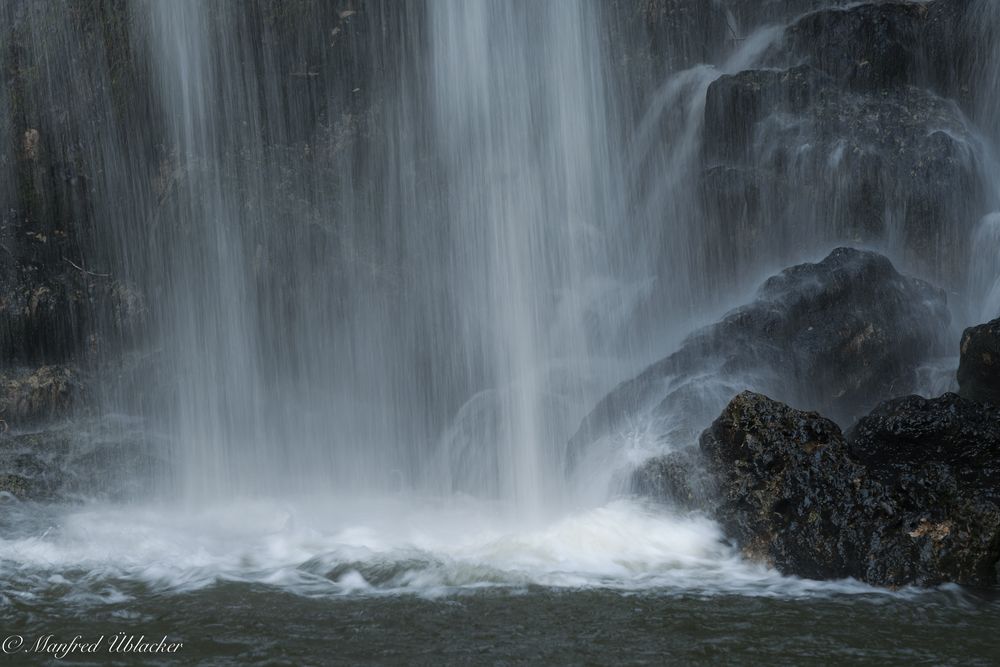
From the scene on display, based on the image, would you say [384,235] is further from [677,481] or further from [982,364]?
[982,364]

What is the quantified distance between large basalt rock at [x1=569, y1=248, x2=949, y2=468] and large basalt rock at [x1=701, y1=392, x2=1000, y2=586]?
6.52ft

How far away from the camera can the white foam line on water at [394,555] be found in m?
9.29

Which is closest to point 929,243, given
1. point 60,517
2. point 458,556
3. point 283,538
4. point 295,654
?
point 458,556

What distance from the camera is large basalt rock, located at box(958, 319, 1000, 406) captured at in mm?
11102

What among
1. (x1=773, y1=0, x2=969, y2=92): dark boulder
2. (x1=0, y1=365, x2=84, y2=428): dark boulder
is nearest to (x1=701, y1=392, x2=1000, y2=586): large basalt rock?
(x1=773, y1=0, x2=969, y2=92): dark boulder

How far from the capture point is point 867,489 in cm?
959

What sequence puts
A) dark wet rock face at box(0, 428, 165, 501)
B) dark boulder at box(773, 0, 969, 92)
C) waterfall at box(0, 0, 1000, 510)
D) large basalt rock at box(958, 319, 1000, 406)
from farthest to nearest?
dark boulder at box(773, 0, 969, 92) < waterfall at box(0, 0, 1000, 510) < dark wet rock face at box(0, 428, 165, 501) < large basalt rock at box(958, 319, 1000, 406)

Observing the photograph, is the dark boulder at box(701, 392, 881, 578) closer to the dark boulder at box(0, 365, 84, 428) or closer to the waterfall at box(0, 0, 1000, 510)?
the waterfall at box(0, 0, 1000, 510)

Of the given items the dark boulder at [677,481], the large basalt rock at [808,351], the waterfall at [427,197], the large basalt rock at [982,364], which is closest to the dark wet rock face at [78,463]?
the waterfall at [427,197]

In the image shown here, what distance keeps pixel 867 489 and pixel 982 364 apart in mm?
2903

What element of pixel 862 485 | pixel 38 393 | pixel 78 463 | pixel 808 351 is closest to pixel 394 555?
pixel 862 485

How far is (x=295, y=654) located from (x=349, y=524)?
15.3 feet

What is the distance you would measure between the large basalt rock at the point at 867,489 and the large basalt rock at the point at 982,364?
0.76 m

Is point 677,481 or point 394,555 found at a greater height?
point 677,481
